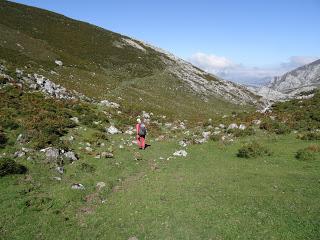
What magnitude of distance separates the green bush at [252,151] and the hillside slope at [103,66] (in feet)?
82.4

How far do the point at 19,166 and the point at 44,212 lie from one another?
197 inches

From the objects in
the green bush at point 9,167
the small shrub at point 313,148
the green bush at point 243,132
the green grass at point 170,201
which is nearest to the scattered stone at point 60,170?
the green grass at point 170,201

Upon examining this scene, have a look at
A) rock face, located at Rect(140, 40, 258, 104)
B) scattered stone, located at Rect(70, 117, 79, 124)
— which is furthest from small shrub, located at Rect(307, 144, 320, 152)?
rock face, located at Rect(140, 40, 258, 104)

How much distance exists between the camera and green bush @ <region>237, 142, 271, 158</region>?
27938mm

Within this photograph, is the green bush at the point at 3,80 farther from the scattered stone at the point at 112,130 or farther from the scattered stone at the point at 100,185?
the scattered stone at the point at 100,185

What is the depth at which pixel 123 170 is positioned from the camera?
2525 centimetres

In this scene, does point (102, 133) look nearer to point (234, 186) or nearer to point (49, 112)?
point (49, 112)

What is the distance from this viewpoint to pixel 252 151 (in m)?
28.2

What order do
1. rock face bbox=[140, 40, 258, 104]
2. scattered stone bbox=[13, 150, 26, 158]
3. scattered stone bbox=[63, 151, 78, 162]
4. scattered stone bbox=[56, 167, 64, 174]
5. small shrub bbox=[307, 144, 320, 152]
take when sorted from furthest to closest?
rock face bbox=[140, 40, 258, 104]
small shrub bbox=[307, 144, 320, 152]
scattered stone bbox=[63, 151, 78, 162]
scattered stone bbox=[13, 150, 26, 158]
scattered stone bbox=[56, 167, 64, 174]

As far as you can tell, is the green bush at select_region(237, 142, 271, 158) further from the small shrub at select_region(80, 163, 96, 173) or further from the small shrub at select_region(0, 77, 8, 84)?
the small shrub at select_region(0, 77, 8, 84)

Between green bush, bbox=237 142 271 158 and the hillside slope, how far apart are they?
82.4 feet

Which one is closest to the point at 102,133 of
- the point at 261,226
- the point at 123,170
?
the point at 123,170

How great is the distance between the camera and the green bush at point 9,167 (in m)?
20.3

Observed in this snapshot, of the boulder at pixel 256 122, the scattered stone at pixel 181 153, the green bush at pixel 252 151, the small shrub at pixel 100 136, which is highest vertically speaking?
the boulder at pixel 256 122
